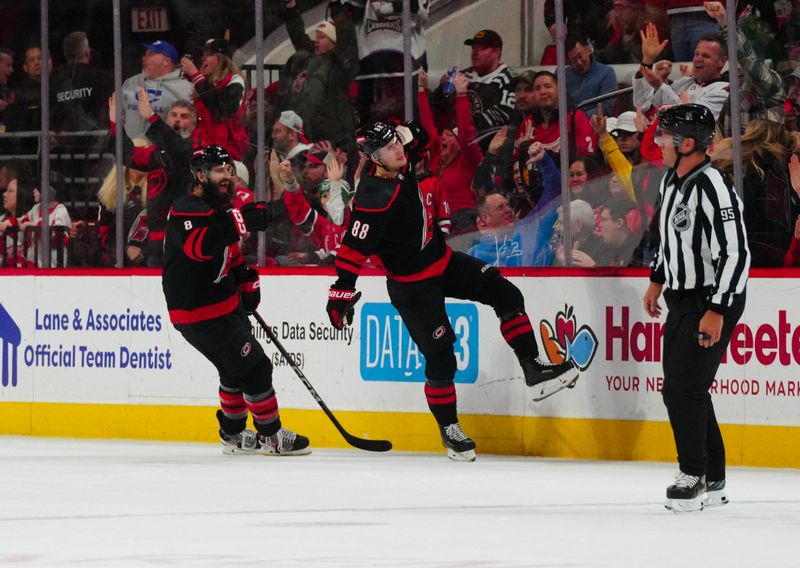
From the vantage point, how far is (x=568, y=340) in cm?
748

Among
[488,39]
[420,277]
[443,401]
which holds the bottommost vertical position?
[443,401]

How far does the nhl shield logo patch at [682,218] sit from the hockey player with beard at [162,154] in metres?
4.05

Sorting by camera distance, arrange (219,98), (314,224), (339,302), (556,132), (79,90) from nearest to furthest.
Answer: (339,302) → (556,132) → (314,224) → (219,98) → (79,90)

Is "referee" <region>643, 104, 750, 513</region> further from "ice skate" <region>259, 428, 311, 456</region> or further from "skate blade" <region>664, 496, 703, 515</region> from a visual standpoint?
"ice skate" <region>259, 428, 311, 456</region>

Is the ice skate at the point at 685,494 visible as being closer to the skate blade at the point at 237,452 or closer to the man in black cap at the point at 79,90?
the skate blade at the point at 237,452

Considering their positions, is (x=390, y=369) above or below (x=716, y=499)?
above

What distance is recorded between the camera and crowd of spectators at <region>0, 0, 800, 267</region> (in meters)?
7.44

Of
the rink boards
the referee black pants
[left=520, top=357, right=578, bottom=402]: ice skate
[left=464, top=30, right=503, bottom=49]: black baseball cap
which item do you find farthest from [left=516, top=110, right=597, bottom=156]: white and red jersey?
the referee black pants

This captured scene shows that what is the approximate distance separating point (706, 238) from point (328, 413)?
2.70m

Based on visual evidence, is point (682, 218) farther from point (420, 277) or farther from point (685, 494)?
point (420, 277)

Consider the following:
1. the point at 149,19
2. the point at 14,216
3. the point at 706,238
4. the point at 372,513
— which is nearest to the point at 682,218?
the point at 706,238

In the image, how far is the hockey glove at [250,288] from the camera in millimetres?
7656

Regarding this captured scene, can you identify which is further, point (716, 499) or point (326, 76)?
point (326, 76)

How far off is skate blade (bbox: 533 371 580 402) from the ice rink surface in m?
0.28
